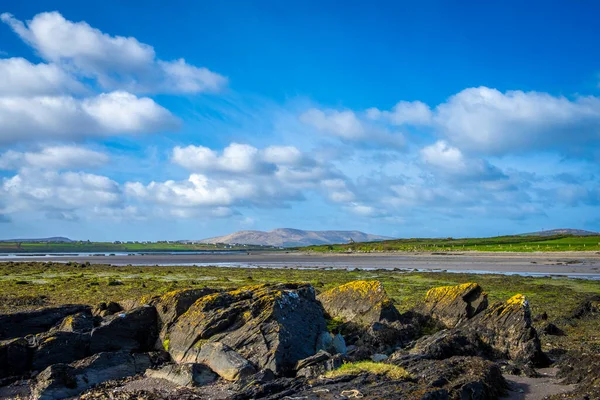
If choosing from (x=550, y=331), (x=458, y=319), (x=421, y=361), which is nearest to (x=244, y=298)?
(x=421, y=361)

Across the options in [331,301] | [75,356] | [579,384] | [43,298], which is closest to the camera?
[579,384]

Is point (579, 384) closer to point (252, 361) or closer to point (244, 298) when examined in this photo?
point (252, 361)

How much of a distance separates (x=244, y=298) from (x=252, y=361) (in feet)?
9.49

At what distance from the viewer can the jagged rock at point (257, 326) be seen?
12492 millimetres

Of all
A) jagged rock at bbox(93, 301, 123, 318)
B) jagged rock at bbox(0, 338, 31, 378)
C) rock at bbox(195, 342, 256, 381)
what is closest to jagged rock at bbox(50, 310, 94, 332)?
jagged rock at bbox(93, 301, 123, 318)

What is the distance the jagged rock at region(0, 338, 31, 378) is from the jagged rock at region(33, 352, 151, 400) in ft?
4.66

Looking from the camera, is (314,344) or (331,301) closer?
(314,344)

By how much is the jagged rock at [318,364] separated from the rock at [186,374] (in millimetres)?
2389

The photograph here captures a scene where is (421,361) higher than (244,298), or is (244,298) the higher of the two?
(244,298)

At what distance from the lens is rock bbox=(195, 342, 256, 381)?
38.5 ft

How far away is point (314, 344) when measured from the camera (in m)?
13.5

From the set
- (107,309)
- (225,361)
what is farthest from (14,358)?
(225,361)

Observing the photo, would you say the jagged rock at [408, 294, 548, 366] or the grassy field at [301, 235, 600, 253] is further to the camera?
the grassy field at [301, 235, 600, 253]

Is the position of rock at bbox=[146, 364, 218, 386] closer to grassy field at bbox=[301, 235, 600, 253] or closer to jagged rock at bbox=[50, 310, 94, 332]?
jagged rock at bbox=[50, 310, 94, 332]
